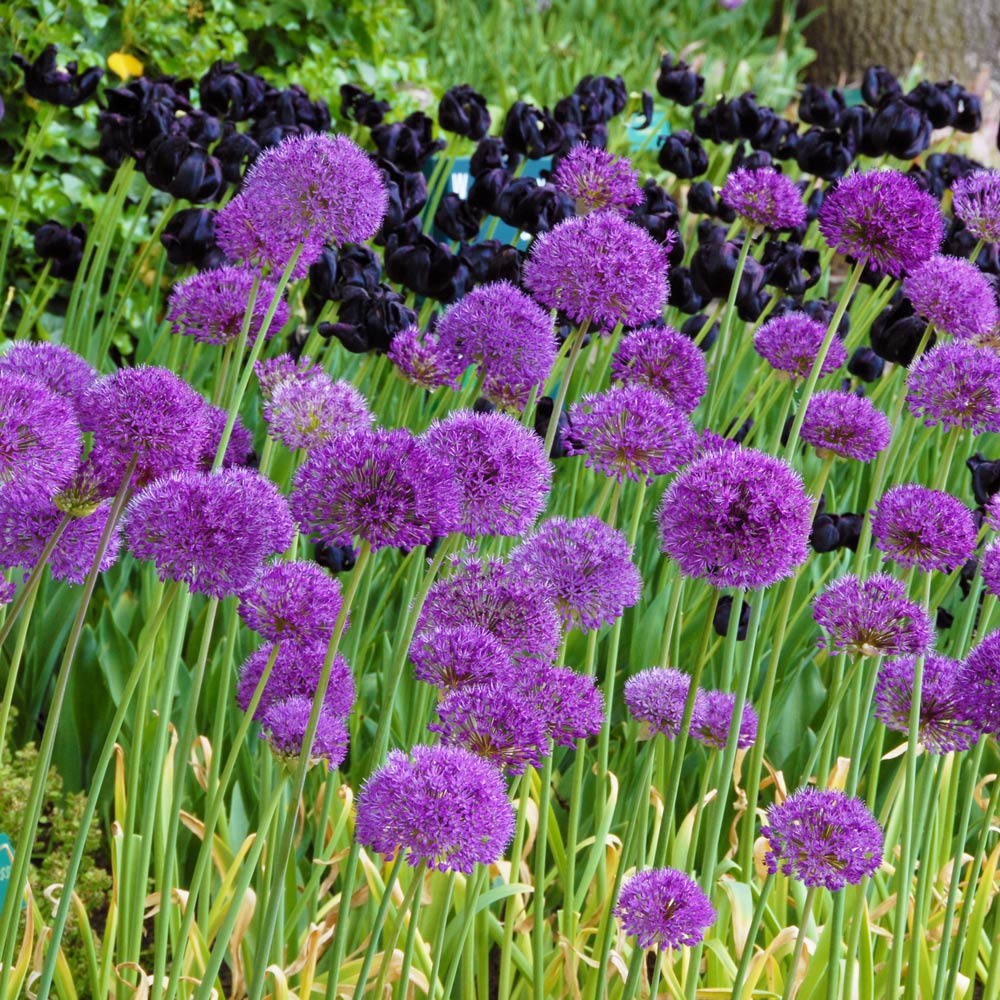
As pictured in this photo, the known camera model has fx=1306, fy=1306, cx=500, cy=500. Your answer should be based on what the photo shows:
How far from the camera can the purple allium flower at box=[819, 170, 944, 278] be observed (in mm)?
1442

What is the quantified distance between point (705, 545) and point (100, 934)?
139cm

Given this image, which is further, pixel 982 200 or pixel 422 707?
pixel 982 200

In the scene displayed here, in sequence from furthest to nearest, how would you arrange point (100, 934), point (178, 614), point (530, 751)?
1. point (100, 934)
2. point (178, 614)
3. point (530, 751)

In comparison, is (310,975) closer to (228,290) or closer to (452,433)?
(452,433)

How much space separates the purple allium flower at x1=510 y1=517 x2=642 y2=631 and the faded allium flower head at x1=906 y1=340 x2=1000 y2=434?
1.84 feet

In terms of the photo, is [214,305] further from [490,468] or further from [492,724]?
[492,724]

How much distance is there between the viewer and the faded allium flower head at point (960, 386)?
5.05ft

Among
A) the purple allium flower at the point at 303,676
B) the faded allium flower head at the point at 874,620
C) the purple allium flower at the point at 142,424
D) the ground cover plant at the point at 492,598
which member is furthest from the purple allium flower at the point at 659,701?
the purple allium flower at the point at 142,424

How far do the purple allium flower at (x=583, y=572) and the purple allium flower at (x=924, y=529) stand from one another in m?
0.35

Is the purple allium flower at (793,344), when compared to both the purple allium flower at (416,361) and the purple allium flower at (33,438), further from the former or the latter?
the purple allium flower at (33,438)

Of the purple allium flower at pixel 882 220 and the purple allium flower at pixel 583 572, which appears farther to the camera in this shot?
the purple allium flower at pixel 882 220

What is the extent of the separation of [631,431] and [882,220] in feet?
1.22

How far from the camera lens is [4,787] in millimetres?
1862

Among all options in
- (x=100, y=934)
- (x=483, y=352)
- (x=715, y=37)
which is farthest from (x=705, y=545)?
(x=715, y=37)
